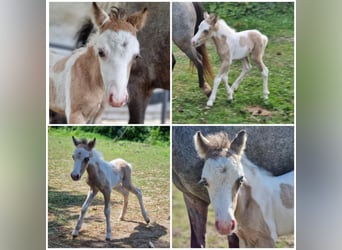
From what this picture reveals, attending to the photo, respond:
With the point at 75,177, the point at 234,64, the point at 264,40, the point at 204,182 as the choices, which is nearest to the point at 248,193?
the point at 204,182

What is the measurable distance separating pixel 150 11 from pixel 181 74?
355 mm

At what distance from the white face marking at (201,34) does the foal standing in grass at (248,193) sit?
46 cm

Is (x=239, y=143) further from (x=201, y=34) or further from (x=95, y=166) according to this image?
(x=95, y=166)

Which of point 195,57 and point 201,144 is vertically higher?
point 195,57

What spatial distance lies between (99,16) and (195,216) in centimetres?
112

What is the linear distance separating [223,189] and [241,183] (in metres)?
0.10

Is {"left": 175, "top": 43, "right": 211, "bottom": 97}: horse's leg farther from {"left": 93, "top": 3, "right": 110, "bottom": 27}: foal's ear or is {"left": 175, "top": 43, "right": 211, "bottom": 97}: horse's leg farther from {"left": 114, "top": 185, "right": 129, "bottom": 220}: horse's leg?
{"left": 114, "top": 185, "right": 129, "bottom": 220}: horse's leg

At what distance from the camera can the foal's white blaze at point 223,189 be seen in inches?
127

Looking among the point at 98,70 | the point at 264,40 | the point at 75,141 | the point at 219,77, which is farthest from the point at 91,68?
the point at 264,40

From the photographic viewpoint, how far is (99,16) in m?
3.29

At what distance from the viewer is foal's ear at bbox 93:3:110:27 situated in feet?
10.8

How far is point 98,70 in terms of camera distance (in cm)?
330

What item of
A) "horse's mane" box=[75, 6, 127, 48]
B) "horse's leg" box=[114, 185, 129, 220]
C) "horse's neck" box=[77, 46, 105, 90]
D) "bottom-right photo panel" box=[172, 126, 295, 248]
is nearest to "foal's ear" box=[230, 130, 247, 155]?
"bottom-right photo panel" box=[172, 126, 295, 248]

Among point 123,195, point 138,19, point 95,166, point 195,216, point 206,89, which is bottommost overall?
point 195,216
